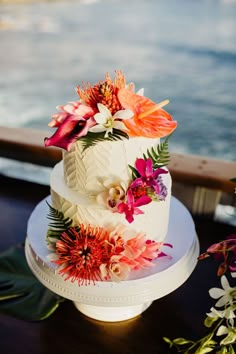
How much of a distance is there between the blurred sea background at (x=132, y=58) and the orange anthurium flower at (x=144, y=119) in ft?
2.73

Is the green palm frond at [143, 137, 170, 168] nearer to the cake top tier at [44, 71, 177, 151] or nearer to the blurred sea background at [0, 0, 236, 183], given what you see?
the cake top tier at [44, 71, 177, 151]

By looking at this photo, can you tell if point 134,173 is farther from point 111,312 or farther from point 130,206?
point 111,312

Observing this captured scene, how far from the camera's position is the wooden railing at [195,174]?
1275mm

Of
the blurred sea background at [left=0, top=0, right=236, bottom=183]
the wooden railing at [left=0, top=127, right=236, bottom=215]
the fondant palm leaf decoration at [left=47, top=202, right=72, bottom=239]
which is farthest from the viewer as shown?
the blurred sea background at [left=0, top=0, right=236, bottom=183]

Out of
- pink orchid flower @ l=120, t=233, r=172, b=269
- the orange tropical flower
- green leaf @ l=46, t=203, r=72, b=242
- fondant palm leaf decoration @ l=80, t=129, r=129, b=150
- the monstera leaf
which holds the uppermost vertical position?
the orange tropical flower

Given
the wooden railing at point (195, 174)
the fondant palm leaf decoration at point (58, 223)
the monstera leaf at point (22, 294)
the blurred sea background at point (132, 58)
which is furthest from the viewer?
the blurred sea background at point (132, 58)

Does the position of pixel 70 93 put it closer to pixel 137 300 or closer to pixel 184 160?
pixel 184 160

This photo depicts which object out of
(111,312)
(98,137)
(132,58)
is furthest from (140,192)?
(132,58)

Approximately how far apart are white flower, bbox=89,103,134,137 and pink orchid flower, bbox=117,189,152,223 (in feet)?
0.41

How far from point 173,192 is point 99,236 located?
593 mm

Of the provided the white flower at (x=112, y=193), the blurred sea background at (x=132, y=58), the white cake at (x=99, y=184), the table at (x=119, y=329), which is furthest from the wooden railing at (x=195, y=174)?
the white flower at (x=112, y=193)

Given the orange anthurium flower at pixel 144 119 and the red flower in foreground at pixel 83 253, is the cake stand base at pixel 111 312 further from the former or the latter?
the orange anthurium flower at pixel 144 119

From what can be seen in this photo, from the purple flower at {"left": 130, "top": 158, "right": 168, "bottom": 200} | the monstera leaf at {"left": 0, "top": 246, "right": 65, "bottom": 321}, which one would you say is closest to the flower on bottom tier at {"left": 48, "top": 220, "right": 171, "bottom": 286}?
the purple flower at {"left": 130, "top": 158, "right": 168, "bottom": 200}

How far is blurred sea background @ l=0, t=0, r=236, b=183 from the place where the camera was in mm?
2105
